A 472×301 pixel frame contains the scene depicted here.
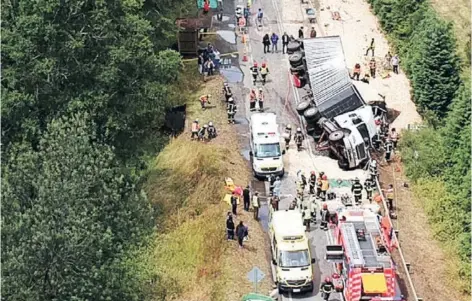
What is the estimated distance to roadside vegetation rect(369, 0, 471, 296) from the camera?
1725 inches

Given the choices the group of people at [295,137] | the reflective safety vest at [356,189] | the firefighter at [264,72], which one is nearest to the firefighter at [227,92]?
the firefighter at [264,72]

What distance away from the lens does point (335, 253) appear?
124 ft

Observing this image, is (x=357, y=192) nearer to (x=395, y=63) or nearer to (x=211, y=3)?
(x=395, y=63)

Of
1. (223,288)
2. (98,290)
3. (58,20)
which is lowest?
(223,288)

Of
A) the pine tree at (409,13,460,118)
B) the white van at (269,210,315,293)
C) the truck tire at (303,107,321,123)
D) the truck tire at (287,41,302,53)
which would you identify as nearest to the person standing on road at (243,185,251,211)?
the white van at (269,210,315,293)

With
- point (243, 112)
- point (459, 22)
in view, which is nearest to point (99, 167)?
point (243, 112)

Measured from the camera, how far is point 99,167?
125 ft

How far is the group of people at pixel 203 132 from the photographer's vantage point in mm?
49969

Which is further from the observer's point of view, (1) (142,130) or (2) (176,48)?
(2) (176,48)

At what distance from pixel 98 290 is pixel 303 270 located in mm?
8770

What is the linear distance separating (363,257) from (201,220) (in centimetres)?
977

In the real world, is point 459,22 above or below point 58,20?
below

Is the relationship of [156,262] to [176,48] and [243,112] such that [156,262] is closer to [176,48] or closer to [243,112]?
[243,112]

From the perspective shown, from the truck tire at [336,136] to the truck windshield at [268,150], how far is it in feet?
11.1
